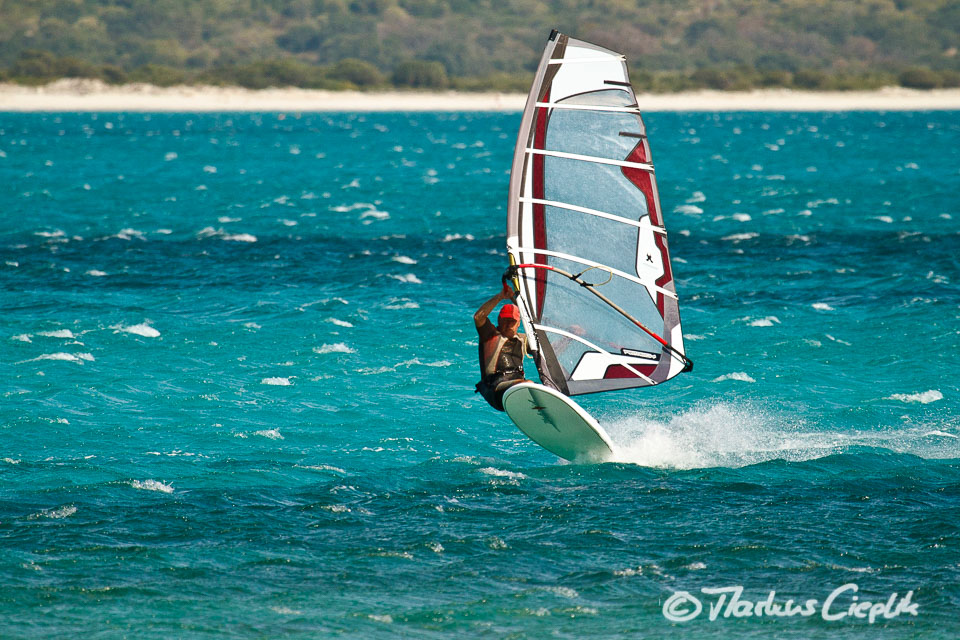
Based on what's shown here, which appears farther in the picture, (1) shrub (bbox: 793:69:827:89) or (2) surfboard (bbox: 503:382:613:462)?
(1) shrub (bbox: 793:69:827:89)

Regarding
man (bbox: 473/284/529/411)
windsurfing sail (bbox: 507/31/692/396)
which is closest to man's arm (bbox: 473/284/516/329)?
windsurfing sail (bbox: 507/31/692/396)

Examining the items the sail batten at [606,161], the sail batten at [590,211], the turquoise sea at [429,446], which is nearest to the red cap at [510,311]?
the sail batten at [590,211]

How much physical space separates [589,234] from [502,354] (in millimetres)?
1823

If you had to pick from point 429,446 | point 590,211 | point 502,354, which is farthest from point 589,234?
point 429,446

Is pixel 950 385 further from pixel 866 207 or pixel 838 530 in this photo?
pixel 866 207

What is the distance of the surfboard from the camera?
13852 mm

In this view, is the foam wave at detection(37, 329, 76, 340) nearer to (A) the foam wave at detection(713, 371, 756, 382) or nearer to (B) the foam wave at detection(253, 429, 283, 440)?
(B) the foam wave at detection(253, 429, 283, 440)

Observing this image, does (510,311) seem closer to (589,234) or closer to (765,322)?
(589,234)

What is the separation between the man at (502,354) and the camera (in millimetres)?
14055

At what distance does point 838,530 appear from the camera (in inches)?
506

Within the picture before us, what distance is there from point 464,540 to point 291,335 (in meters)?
11.3

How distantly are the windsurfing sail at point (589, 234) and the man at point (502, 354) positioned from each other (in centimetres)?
30

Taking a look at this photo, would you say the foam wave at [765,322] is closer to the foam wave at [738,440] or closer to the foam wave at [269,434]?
the foam wave at [738,440]

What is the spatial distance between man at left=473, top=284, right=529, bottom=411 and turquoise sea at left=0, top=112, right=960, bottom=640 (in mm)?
1346
